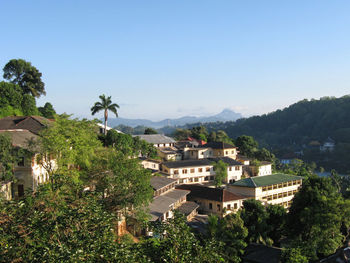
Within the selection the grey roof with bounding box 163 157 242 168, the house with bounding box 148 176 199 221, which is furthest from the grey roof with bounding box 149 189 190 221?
the grey roof with bounding box 163 157 242 168

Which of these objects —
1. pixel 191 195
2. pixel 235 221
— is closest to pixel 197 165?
pixel 191 195

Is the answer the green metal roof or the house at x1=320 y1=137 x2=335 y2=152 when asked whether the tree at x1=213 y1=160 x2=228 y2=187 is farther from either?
the house at x1=320 y1=137 x2=335 y2=152

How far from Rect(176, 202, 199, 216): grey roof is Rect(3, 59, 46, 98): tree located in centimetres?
3114

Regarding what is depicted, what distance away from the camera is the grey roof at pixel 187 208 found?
33378 mm

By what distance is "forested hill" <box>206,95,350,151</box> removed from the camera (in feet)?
497

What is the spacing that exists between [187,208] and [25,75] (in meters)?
34.6

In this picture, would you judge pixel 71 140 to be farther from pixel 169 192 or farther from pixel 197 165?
pixel 197 165

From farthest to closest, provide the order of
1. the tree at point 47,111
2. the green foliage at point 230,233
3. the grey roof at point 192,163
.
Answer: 1. the tree at point 47,111
2. the grey roof at point 192,163
3. the green foliage at point 230,233

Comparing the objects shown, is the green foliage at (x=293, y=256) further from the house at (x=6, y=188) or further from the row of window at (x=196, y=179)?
the row of window at (x=196, y=179)

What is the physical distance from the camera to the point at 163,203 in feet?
103

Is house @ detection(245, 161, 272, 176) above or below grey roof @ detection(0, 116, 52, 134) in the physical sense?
below

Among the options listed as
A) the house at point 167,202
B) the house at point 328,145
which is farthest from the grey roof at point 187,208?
the house at point 328,145

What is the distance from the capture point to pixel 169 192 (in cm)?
3697

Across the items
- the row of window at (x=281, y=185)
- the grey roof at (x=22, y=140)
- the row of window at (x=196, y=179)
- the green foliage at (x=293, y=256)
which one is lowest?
the green foliage at (x=293, y=256)
